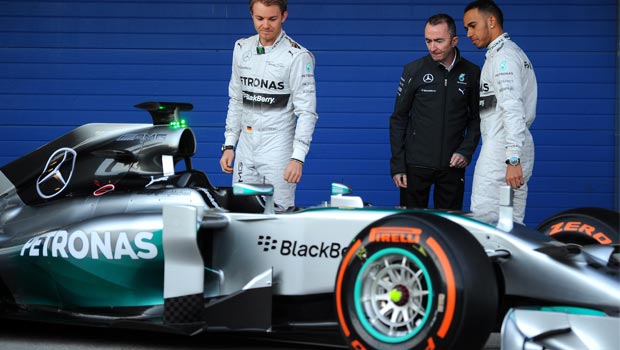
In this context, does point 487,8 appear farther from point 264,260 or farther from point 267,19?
point 264,260

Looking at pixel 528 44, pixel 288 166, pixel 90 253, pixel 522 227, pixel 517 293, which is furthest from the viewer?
pixel 528 44

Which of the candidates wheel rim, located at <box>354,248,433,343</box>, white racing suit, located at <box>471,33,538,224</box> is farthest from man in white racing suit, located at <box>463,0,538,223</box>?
wheel rim, located at <box>354,248,433,343</box>

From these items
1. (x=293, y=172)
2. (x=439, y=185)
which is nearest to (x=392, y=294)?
(x=293, y=172)

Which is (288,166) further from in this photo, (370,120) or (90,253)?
(370,120)

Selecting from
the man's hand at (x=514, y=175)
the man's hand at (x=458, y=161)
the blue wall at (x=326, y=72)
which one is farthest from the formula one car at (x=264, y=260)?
the blue wall at (x=326, y=72)

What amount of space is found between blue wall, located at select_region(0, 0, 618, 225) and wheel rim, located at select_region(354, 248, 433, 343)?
15.5ft

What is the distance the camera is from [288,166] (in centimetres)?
630

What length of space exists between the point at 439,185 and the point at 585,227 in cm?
144

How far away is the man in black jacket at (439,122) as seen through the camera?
6699mm

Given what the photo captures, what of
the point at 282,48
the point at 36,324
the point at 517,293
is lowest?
the point at 36,324

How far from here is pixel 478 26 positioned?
261 inches

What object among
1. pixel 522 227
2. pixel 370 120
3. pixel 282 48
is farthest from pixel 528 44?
pixel 522 227

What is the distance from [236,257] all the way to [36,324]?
1.71 meters

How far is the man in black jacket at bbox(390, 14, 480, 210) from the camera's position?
22.0 ft
